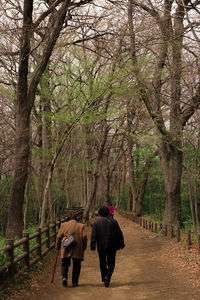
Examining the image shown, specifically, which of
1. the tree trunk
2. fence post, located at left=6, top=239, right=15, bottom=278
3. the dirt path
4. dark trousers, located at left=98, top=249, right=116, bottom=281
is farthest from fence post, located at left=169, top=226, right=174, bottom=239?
fence post, located at left=6, top=239, right=15, bottom=278

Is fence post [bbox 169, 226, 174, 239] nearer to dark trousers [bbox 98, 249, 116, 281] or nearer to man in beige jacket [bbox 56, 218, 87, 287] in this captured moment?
dark trousers [bbox 98, 249, 116, 281]

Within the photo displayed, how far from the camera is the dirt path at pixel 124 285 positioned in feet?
19.6

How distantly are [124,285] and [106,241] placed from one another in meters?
1.11

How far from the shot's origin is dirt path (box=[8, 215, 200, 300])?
5.96 metres

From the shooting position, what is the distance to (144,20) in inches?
466

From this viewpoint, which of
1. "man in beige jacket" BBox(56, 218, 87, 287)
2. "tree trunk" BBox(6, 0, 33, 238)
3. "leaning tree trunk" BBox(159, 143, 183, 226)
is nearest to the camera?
"man in beige jacket" BBox(56, 218, 87, 287)

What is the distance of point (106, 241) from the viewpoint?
6.44m

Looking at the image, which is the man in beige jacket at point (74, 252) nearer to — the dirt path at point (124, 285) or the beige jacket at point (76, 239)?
the beige jacket at point (76, 239)

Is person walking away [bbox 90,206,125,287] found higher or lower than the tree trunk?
lower

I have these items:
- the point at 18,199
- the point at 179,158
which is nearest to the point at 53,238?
the point at 18,199

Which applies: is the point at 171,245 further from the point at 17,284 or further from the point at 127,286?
the point at 17,284

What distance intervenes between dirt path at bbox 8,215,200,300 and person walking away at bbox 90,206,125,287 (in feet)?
1.23

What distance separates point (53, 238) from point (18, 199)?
2521 millimetres

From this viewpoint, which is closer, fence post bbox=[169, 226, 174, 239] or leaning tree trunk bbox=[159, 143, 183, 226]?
fence post bbox=[169, 226, 174, 239]
